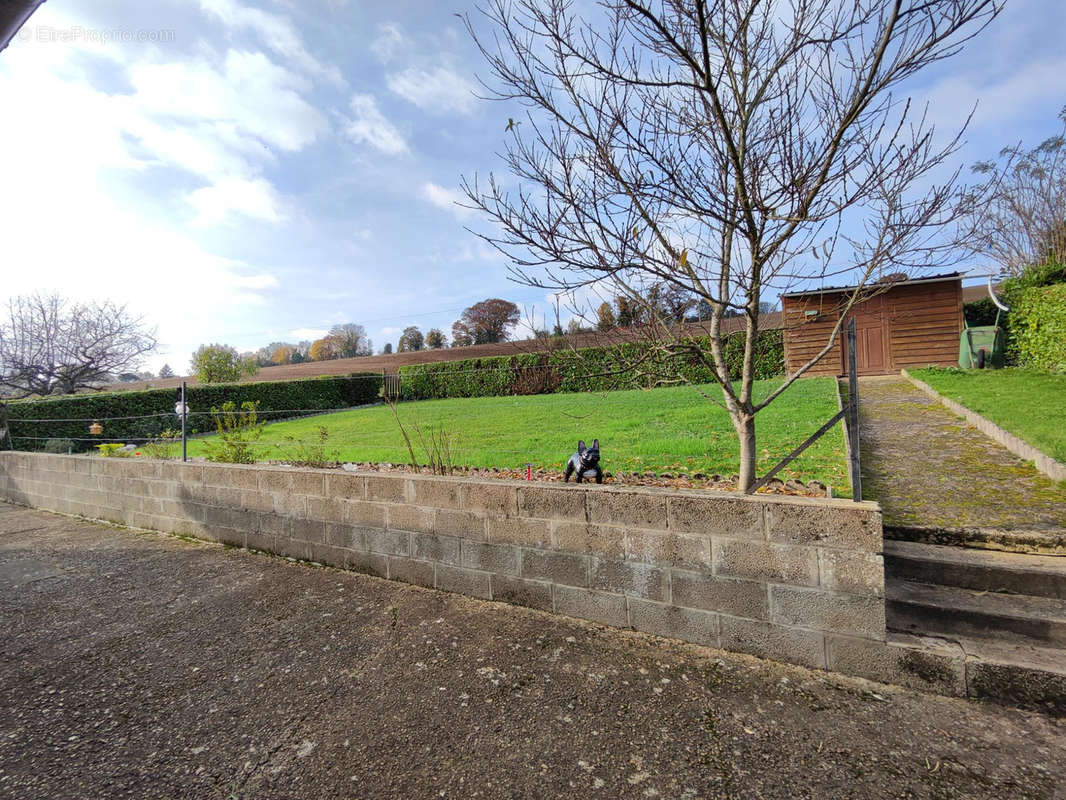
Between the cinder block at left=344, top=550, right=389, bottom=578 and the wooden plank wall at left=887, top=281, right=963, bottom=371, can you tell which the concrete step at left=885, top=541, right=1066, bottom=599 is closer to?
the cinder block at left=344, top=550, right=389, bottom=578

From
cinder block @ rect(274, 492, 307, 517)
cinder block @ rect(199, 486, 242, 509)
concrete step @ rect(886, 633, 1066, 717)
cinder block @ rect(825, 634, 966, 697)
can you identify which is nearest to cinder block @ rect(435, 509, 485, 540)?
cinder block @ rect(274, 492, 307, 517)

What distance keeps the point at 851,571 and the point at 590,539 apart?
1.24 m

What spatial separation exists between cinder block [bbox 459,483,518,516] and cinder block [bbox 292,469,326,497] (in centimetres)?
135

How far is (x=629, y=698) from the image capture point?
209cm

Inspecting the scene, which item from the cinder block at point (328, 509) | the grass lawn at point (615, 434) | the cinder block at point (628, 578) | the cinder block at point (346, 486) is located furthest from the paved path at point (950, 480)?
the cinder block at point (328, 509)

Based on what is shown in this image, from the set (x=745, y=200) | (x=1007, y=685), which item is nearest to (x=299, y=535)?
(x=745, y=200)

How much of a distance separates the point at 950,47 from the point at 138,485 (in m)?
7.34

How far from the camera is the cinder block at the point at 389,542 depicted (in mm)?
3439

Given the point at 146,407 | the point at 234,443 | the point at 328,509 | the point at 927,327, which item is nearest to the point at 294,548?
the point at 328,509

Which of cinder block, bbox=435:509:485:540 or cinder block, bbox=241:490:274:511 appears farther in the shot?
cinder block, bbox=241:490:274:511

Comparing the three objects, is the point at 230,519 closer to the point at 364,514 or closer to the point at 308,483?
the point at 308,483

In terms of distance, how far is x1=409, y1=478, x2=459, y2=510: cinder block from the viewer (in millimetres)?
3203

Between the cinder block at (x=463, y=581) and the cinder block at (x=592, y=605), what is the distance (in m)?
0.51

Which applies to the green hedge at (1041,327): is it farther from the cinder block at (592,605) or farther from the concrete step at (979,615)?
the cinder block at (592,605)
